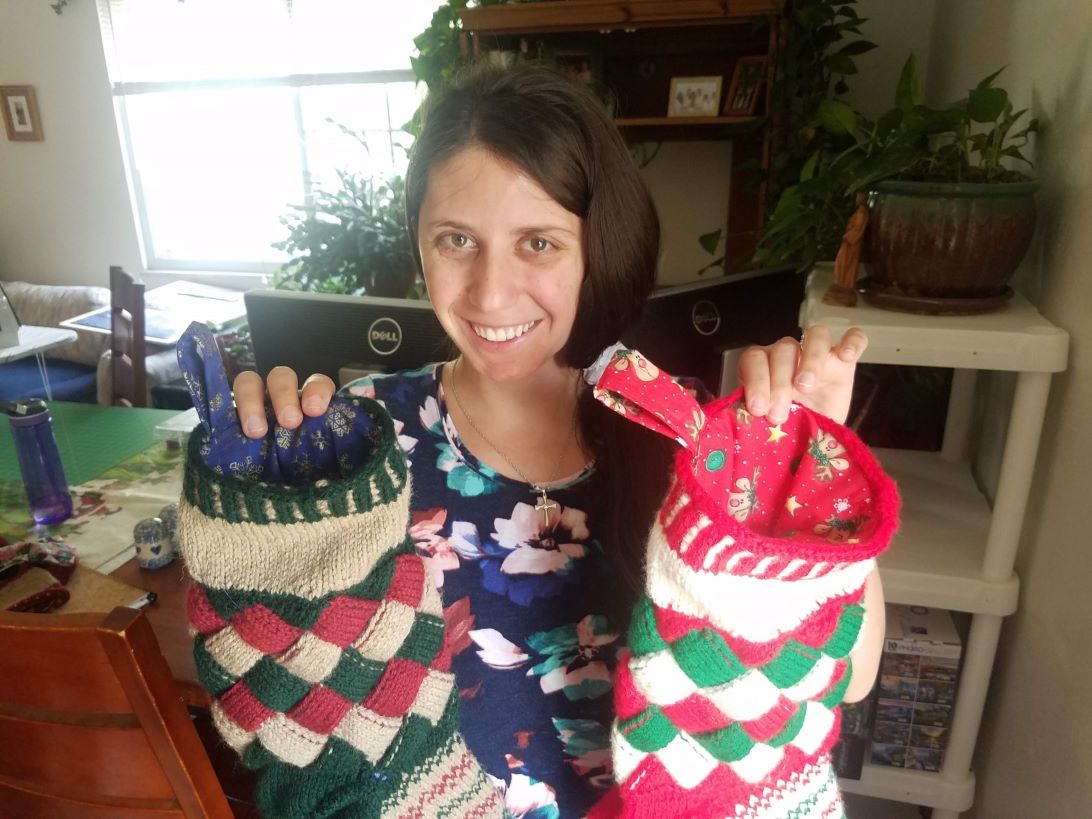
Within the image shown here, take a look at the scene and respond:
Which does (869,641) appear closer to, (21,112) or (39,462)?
(39,462)

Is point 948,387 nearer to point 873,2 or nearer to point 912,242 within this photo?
point 912,242

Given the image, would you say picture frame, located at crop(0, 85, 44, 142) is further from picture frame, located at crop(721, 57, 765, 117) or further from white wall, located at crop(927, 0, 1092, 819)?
white wall, located at crop(927, 0, 1092, 819)

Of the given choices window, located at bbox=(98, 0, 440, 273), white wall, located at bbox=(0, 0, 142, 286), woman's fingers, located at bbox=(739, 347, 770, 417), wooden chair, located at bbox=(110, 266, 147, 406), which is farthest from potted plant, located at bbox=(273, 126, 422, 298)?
white wall, located at bbox=(0, 0, 142, 286)

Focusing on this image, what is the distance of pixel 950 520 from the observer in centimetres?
114

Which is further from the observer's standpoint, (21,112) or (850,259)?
(21,112)

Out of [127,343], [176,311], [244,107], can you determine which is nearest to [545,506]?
[127,343]

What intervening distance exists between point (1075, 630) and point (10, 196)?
207 inches

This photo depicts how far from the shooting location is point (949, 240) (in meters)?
0.94

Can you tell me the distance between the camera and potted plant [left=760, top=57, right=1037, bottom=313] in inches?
36.0

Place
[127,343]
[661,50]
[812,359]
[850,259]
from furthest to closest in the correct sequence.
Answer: [127,343] < [661,50] < [850,259] < [812,359]

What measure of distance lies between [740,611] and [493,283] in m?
0.38

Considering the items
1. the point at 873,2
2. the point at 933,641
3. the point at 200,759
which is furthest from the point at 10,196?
the point at 933,641

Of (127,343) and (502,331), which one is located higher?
(502,331)

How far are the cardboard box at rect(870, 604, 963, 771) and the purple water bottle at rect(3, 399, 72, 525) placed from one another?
4.62ft
